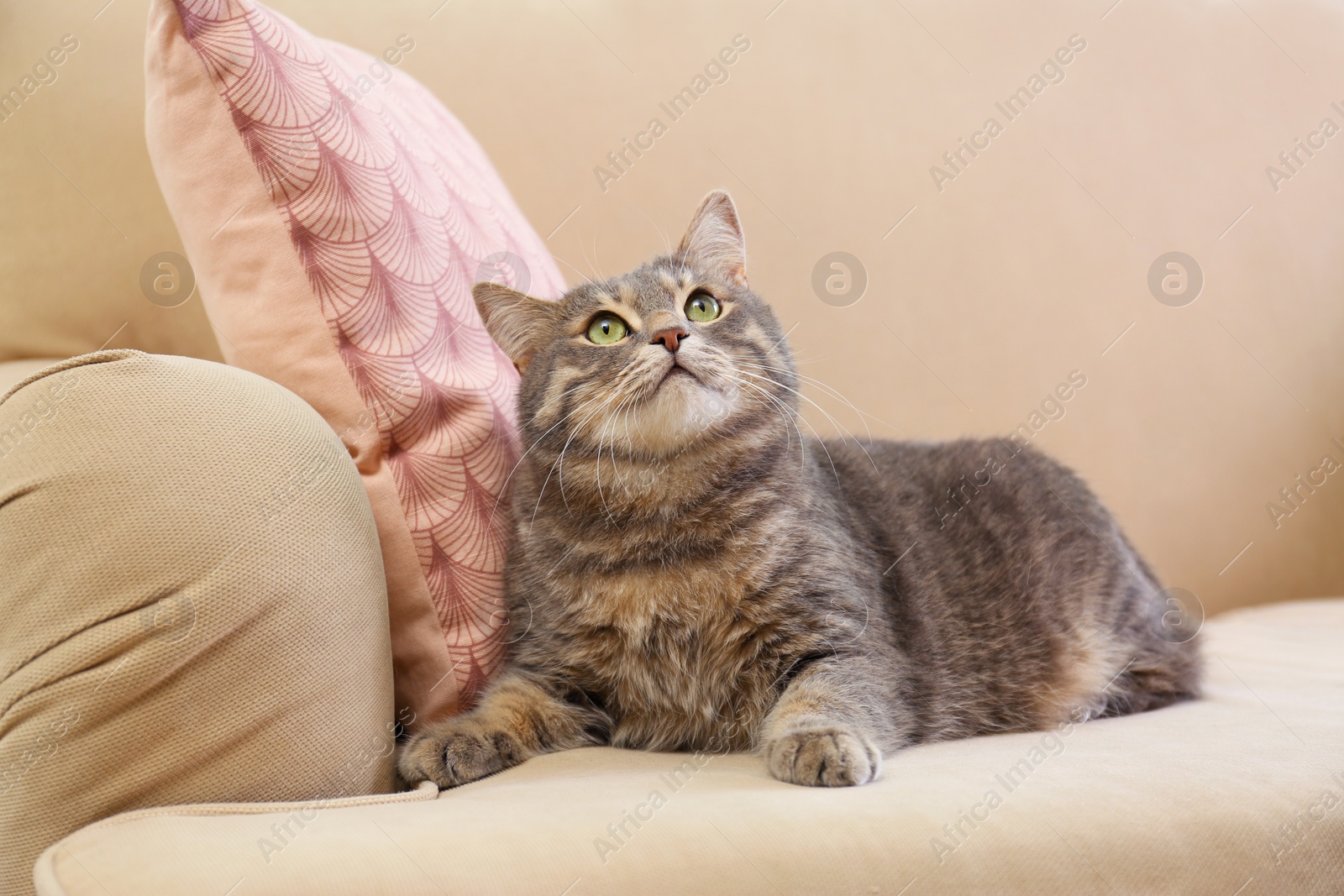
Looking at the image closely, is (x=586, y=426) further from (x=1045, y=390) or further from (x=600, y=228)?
(x=1045, y=390)

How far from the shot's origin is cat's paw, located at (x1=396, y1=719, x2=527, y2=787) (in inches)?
42.4

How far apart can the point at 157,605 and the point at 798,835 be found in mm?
586

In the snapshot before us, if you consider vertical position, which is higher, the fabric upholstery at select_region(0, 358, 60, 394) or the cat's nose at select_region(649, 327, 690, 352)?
the cat's nose at select_region(649, 327, 690, 352)

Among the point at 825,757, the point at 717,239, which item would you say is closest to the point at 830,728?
the point at 825,757

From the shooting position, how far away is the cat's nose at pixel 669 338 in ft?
4.17

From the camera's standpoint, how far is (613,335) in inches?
54.7

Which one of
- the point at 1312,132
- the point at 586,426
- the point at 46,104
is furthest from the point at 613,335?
the point at 1312,132

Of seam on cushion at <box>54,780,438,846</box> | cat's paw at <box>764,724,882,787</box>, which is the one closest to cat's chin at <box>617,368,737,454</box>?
cat's paw at <box>764,724,882,787</box>

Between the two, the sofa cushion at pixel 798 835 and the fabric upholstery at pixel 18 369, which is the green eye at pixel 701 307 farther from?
the fabric upholstery at pixel 18 369

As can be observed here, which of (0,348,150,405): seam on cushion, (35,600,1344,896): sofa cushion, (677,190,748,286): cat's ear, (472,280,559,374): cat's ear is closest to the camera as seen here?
(35,600,1344,896): sofa cushion

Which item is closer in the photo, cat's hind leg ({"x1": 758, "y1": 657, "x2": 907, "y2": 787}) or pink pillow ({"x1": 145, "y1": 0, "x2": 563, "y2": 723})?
cat's hind leg ({"x1": 758, "y1": 657, "x2": 907, "y2": 787})

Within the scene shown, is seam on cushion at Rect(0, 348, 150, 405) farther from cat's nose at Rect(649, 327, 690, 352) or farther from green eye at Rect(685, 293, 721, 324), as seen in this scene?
green eye at Rect(685, 293, 721, 324)

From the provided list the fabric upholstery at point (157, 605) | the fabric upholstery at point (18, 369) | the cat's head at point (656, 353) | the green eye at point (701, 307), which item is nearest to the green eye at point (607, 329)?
the cat's head at point (656, 353)

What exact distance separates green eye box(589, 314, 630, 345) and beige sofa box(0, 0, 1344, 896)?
353mm
